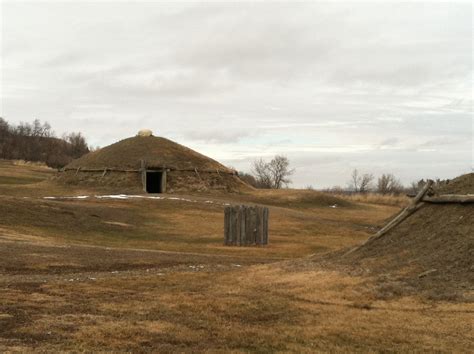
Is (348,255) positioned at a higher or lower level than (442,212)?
lower

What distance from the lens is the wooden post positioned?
27.1 metres

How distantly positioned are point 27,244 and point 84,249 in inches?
79.8

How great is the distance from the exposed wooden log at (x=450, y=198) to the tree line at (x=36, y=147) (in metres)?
95.4

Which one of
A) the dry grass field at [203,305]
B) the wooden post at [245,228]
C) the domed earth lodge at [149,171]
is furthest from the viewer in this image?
the domed earth lodge at [149,171]

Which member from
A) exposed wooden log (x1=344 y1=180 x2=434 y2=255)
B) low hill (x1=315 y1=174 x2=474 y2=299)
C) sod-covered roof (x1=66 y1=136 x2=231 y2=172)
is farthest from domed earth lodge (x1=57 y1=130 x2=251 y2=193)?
low hill (x1=315 y1=174 x2=474 y2=299)

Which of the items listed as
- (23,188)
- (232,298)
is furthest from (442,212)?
(23,188)

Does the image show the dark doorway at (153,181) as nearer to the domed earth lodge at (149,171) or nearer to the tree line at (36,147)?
the domed earth lodge at (149,171)

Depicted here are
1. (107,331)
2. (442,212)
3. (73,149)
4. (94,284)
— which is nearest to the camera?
(107,331)

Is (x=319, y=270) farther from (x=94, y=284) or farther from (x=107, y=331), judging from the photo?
(x=107, y=331)

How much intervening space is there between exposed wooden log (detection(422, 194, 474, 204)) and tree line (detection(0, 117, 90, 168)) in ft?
313

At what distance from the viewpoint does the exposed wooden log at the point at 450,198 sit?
14.5 meters

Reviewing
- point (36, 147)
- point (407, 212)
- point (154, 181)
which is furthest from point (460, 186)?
point (36, 147)

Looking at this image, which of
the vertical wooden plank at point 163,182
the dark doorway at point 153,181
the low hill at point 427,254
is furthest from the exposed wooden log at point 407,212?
the dark doorway at point 153,181

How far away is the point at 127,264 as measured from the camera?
56.6 feet
